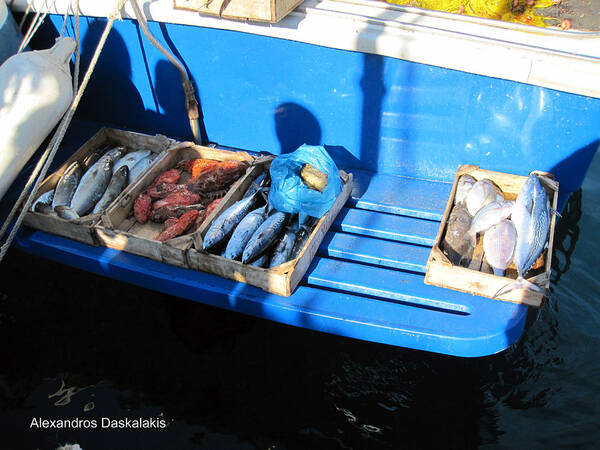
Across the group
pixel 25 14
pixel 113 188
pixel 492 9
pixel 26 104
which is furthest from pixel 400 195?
pixel 492 9

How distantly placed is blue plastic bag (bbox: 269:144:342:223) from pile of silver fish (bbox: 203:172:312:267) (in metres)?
0.11

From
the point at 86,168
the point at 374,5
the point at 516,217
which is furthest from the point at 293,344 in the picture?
the point at 374,5

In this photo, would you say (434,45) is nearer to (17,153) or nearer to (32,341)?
(17,153)

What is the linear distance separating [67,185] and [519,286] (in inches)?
160

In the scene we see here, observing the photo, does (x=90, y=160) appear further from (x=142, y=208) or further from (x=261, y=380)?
(x=261, y=380)

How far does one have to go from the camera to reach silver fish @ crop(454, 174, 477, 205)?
4.16 metres

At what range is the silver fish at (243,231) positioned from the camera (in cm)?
386

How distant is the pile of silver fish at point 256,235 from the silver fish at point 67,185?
62.7 inches

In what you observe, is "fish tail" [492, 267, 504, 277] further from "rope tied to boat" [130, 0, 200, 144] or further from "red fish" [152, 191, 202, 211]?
"rope tied to boat" [130, 0, 200, 144]

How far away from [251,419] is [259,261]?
1.32 meters

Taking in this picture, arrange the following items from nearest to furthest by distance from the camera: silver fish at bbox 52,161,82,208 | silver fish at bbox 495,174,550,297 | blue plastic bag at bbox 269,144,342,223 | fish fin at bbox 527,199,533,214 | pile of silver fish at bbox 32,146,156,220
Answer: silver fish at bbox 495,174,550,297, fish fin at bbox 527,199,533,214, blue plastic bag at bbox 269,144,342,223, pile of silver fish at bbox 32,146,156,220, silver fish at bbox 52,161,82,208

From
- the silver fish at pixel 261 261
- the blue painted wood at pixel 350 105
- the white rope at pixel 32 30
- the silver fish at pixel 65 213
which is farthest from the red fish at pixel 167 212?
the white rope at pixel 32 30

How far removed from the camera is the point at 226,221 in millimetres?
4043

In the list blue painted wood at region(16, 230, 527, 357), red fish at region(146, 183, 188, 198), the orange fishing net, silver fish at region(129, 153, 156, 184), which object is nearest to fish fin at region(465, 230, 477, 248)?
blue painted wood at region(16, 230, 527, 357)
